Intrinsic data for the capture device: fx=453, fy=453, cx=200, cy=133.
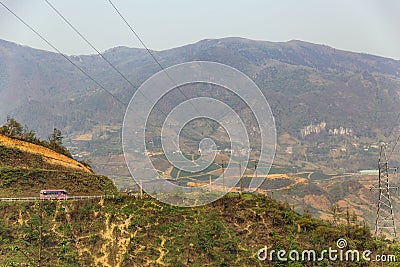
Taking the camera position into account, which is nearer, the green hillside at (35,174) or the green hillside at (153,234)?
the green hillside at (153,234)

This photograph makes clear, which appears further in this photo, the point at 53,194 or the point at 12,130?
the point at 12,130

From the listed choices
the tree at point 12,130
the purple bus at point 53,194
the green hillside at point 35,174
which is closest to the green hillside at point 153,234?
the purple bus at point 53,194

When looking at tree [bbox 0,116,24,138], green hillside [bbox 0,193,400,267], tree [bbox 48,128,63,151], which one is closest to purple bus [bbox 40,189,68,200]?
Result: green hillside [bbox 0,193,400,267]

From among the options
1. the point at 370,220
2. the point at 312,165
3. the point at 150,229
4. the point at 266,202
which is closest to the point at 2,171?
the point at 150,229

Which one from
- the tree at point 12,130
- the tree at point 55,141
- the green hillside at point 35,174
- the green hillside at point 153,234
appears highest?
the tree at point 12,130
